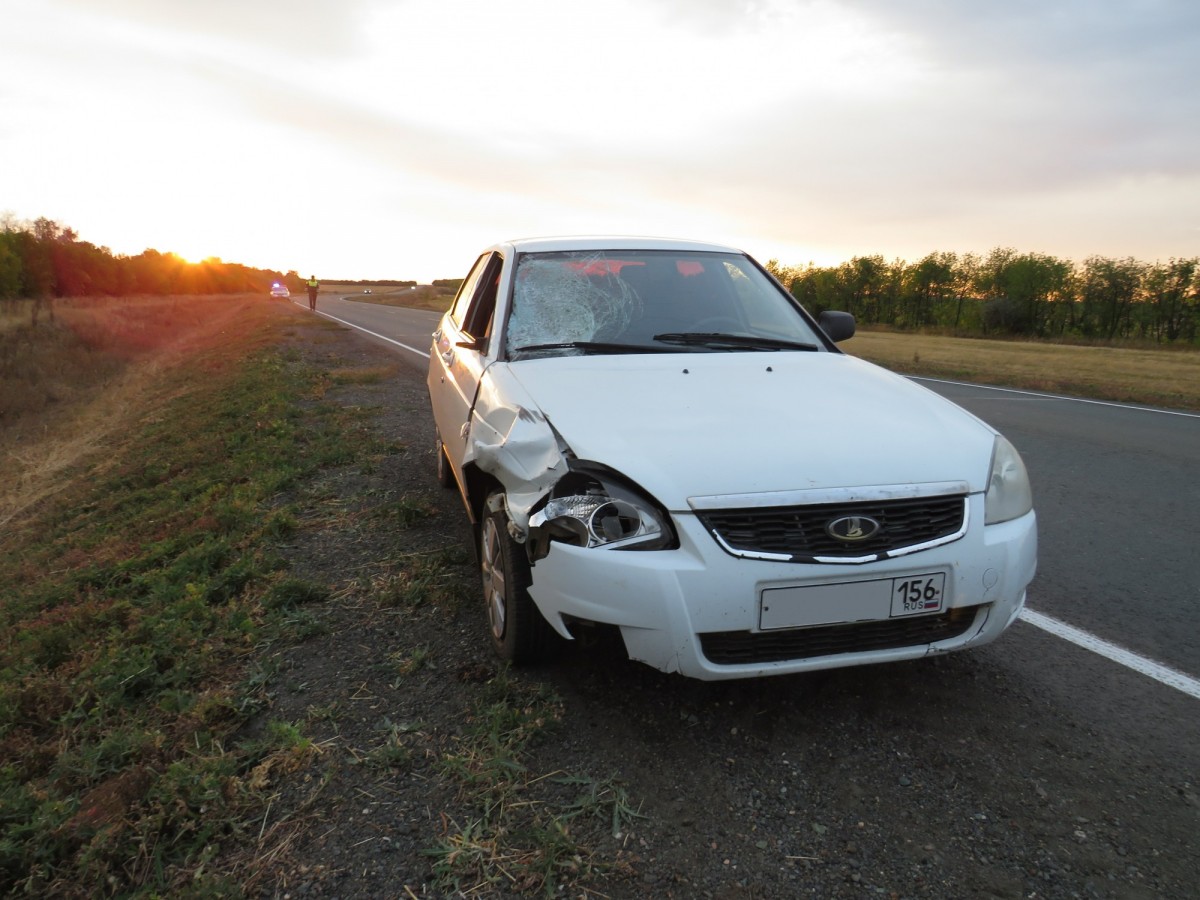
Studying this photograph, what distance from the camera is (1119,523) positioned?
4.93 metres

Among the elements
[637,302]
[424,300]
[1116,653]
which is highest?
[424,300]

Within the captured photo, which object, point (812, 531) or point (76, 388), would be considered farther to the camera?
point (76, 388)

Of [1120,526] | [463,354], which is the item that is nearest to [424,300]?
[463,354]

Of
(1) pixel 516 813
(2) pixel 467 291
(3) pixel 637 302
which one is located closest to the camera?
(1) pixel 516 813

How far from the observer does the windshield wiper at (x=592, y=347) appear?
11.6ft

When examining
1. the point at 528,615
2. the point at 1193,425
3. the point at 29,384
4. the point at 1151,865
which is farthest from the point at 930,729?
Result: the point at 29,384

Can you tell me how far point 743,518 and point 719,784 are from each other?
804 millimetres

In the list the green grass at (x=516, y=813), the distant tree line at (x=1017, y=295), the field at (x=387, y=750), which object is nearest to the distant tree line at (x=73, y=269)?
the distant tree line at (x=1017, y=295)

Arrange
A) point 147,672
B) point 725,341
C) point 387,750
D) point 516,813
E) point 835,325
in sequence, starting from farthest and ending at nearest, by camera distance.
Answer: point 835,325 → point 725,341 → point 147,672 → point 387,750 → point 516,813

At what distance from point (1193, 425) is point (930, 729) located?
8317 mm

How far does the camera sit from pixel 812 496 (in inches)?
92.2

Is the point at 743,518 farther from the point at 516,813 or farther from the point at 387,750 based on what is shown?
the point at 387,750

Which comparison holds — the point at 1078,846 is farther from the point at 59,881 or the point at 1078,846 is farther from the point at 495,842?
the point at 59,881

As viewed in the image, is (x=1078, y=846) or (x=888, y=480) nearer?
(x=1078, y=846)
